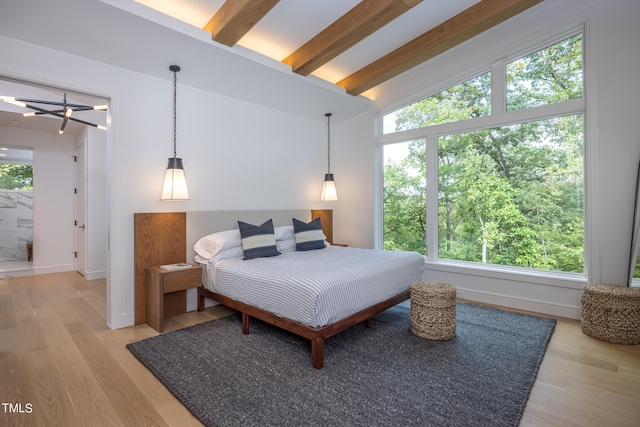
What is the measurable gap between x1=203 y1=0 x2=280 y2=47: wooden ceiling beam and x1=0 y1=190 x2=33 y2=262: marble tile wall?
6.67m

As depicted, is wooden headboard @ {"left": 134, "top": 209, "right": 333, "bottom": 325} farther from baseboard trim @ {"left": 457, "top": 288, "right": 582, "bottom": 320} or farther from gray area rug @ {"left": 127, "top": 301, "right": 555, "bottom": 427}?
baseboard trim @ {"left": 457, "top": 288, "right": 582, "bottom": 320}

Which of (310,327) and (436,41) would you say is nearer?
(310,327)

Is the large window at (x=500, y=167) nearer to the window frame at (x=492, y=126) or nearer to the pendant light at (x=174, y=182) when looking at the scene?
the window frame at (x=492, y=126)

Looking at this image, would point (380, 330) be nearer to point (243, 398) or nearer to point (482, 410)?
point (482, 410)

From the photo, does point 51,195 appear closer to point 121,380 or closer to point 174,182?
point 174,182

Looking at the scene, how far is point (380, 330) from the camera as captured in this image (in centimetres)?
287

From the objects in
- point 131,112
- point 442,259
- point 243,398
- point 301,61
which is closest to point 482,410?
point 243,398

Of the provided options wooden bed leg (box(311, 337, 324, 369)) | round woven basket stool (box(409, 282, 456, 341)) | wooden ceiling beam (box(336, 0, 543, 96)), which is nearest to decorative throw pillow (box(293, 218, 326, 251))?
round woven basket stool (box(409, 282, 456, 341))

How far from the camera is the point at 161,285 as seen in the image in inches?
111

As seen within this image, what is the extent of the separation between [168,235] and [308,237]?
1658 millimetres

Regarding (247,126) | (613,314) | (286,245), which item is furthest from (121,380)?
(613,314)

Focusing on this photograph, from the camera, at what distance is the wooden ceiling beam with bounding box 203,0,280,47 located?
96.6 inches

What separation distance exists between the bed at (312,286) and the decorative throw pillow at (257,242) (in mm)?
94

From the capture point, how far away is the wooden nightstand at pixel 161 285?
9.30ft
